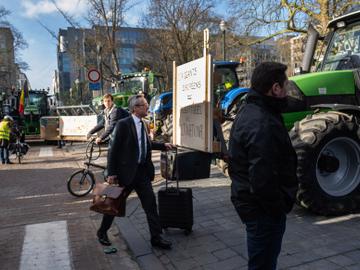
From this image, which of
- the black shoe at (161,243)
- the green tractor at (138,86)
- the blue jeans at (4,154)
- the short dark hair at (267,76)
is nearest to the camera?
the short dark hair at (267,76)

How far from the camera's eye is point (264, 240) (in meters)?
2.58

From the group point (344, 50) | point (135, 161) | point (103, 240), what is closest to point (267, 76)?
point (135, 161)

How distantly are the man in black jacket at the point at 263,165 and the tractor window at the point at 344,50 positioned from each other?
12.9 ft

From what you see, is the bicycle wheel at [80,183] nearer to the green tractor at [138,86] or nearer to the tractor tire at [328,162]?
the tractor tire at [328,162]

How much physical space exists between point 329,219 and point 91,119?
412 inches

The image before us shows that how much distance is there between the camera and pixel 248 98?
262 centimetres

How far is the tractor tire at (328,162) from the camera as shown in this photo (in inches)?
200

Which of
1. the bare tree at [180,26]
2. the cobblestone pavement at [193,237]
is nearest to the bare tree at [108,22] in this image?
the bare tree at [180,26]

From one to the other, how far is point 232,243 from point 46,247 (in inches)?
92.3

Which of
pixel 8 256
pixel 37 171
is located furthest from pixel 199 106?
pixel 37 171

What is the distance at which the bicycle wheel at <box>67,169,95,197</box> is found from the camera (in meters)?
7.63

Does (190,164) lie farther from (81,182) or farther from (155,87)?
(155,87)

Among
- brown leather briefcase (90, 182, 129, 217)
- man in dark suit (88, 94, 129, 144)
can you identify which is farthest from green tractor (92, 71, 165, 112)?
brown leather briefcase (90, 182, 129, 217)

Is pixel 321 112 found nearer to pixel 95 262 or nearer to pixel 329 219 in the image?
pixel 329 219
